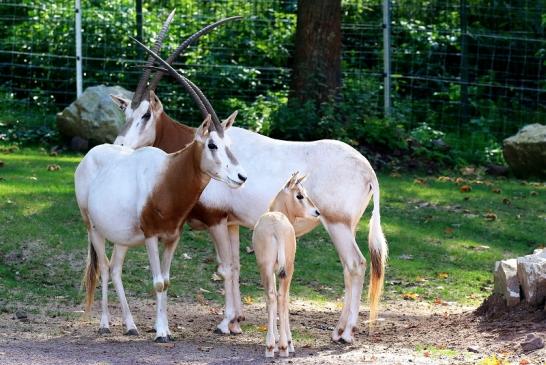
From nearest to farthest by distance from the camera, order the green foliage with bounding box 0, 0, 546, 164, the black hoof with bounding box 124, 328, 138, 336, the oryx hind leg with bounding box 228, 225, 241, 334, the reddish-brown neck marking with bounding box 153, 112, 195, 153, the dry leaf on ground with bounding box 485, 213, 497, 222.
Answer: the black hoof with bounding box 124, 328, 138, 336 < the oryx hind leg with bounding box 228, 225, 241, 334 < the reddish-brown neck marking with bounding box 153, 112, 195, 153 < the dry leaf on ground with bounding box 485, 213, 497, 222 < the green foliage with bounding box 0, 0, 546, 164

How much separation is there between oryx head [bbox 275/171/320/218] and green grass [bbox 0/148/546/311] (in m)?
1.91

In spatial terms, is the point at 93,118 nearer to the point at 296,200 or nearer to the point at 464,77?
the point at 464,77

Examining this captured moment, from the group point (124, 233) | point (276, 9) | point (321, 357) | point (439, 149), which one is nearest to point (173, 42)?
point (276, 9)

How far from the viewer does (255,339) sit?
8.64 meters

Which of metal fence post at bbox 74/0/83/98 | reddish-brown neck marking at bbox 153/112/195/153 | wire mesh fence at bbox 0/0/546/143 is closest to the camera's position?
reddish-brown neck marking at bbox 153/112/195/153

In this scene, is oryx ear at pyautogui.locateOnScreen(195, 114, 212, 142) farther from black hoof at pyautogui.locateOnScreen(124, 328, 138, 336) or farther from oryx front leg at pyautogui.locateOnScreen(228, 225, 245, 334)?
black hoof at pyautogui.locateOnScreen(124, 328, 138, 336)

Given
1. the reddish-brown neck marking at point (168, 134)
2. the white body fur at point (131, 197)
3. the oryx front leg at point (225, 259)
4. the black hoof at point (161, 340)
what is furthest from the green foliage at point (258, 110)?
the black hoof at point (161, 340)

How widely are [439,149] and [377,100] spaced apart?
117 centimetres

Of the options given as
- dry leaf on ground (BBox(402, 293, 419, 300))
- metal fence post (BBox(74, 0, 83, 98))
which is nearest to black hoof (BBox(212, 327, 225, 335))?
dry leaf on ground (BBox(402, 293, 419, 300))

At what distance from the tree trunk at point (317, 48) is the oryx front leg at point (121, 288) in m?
7.16

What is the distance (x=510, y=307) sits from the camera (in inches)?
338

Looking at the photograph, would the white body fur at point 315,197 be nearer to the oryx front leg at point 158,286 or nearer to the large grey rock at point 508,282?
the oryx front leg at point 158,286

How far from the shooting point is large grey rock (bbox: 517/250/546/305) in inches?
327

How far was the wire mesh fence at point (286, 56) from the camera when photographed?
16484 mm
